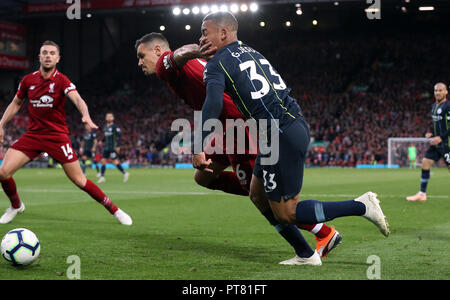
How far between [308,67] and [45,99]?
3548cm

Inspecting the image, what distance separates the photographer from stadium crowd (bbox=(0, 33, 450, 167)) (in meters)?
35.5

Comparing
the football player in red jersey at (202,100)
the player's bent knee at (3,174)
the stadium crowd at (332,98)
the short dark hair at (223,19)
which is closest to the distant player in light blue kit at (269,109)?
the short dark hair at (223,19)

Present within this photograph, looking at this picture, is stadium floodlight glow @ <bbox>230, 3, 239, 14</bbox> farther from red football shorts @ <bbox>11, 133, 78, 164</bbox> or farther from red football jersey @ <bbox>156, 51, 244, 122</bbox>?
red football jersey @ <bbox>156, 51, 244, 122</bbox>

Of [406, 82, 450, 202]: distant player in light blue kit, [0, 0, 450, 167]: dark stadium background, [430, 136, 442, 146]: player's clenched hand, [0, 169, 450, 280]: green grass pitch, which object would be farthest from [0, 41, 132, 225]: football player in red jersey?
[0, 0, 450, 167]: dark stadium background

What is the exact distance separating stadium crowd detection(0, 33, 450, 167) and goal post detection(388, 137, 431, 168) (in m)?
0.72

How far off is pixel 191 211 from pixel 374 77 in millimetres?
32184

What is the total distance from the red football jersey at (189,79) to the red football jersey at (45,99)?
2631 mm

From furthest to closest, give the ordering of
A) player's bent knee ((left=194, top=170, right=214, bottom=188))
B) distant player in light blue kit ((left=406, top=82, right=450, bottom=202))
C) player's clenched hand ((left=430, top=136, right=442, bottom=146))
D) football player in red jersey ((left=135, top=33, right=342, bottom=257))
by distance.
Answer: distant player in light blue kit ((left=406, top=82, right=450, bottom=202)), player's clenched hand ((left=430, top=136, right=442, bottom=146)), player's bent knee ((left=194, top=170, right=214, bottom=188)), football player in red jersey ((left=135, top=33, right=342, bottom=257))

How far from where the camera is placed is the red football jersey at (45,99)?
26.9 feet

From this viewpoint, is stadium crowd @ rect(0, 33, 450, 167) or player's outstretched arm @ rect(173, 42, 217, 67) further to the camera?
stadium crowd @ rect(0, 33, 450, 167)

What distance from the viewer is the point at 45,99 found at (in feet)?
26.8

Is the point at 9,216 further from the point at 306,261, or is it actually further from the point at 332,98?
the point at 332,98

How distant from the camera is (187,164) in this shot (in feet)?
118
